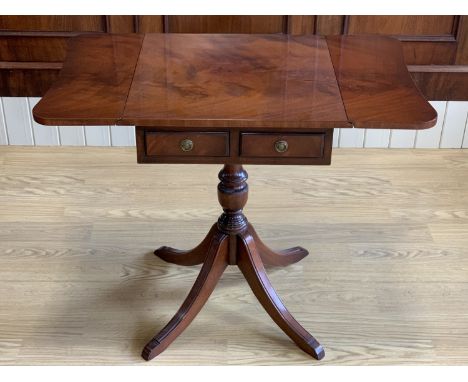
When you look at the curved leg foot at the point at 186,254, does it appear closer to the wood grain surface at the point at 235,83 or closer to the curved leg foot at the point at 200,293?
the curved leg foot at the point at 200,293

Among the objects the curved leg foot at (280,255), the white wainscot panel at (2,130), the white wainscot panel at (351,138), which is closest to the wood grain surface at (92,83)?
the curved leg foot at (280,255)

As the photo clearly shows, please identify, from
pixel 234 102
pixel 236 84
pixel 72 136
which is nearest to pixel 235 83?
pixel 236 84

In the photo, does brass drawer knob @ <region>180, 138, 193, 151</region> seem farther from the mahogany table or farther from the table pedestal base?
the table pedestal base

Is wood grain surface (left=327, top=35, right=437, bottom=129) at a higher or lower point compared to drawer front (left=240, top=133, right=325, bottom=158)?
higher

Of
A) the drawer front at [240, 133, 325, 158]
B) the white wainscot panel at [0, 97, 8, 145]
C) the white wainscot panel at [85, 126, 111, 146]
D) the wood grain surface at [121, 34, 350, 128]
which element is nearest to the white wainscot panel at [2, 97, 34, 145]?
the white wainscot panel at [0, 97, 8, 145]

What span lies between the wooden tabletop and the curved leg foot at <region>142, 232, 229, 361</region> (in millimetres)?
512

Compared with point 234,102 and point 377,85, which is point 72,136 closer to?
point 234,102

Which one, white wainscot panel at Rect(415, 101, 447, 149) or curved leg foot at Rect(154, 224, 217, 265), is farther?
white wainscot panel at Rect(415, 101, 447, 149)

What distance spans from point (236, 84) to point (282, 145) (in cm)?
23

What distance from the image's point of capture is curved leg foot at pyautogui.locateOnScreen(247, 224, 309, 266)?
2.22 metres

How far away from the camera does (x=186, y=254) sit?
7.57ft

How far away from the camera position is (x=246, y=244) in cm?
203

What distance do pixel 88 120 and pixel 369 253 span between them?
49.8 inches
